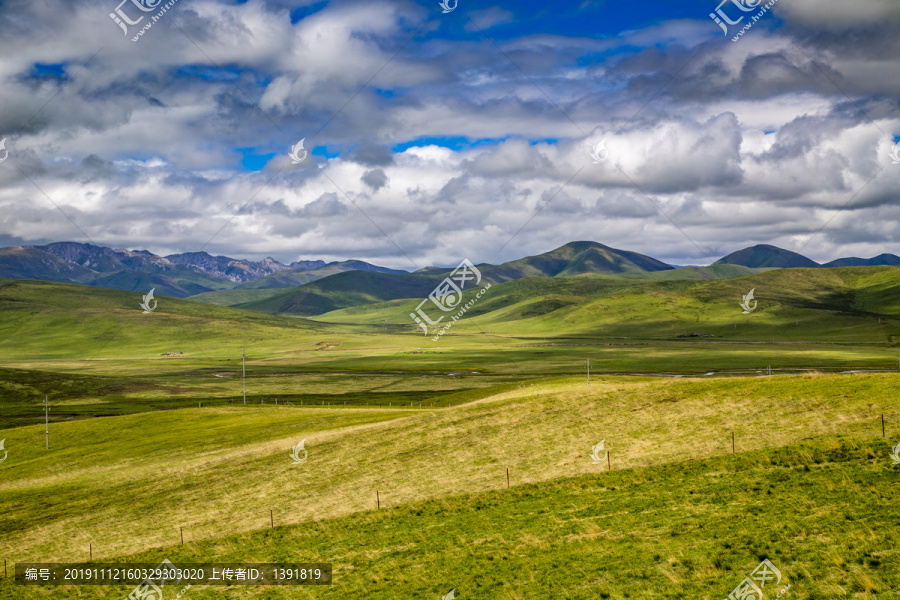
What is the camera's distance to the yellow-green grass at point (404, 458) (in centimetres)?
3912

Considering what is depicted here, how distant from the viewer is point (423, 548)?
93.7 ft

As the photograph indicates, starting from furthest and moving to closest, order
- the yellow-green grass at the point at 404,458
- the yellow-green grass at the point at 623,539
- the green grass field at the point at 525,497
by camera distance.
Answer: the yellow-green grass at the point at 404,458 < the green grass field at the point at 525,497 < the yellow-green grass at the point at 623,539

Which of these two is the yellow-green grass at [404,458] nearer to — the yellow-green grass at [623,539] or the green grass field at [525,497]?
the green grass field at [525,497]

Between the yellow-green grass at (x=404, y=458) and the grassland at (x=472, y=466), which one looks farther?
the yellow-green grass at (x=404, y=458)

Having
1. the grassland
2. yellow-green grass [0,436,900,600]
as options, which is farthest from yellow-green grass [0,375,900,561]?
yellow-green grass [0,436,900,600]

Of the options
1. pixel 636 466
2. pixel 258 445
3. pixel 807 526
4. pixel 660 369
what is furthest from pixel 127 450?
pixel 660 369

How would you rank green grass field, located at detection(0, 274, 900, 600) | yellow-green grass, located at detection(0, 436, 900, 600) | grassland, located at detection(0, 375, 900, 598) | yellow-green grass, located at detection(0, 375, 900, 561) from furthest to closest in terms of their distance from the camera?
yellow-green grass, located at detection(0, 375, 900, 561)
grassland, located at detection(0, 375, 900, 598)
green grass field, located at detection(0, 274, 900, 600)
yellow-green grass, located at detection(0, 436, 900, 600)

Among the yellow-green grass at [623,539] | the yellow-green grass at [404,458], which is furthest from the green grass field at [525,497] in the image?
the yellow-green grass at [404,458]

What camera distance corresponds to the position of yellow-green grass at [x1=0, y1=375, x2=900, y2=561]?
128ft

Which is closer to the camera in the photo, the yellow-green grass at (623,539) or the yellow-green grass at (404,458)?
the yellow-green grass at (623,539)

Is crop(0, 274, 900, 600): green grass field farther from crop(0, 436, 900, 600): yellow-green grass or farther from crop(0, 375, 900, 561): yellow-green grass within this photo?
crop(0, 375, 900, 561): yellow-green grass

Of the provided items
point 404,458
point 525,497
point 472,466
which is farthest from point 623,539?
point 404,458

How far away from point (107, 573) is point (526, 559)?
2367 centimetres

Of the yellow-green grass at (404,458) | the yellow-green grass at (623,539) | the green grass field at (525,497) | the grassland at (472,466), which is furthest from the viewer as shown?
the yellow-green grass at (404,458)
